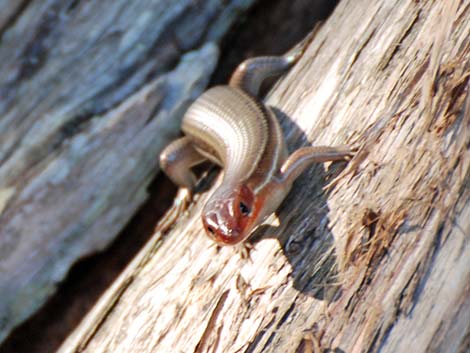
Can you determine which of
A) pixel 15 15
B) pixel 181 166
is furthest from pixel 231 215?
pixel 15 15

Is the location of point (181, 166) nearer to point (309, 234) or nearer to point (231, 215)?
point (231, 215)

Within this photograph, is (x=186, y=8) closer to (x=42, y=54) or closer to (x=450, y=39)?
(x=42, y=54)

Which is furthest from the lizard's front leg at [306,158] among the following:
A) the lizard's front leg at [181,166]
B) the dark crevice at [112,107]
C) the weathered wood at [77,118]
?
the dark crevice at [112,107]

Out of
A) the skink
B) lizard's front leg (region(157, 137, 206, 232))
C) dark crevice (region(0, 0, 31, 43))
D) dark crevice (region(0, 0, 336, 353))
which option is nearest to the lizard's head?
the skink

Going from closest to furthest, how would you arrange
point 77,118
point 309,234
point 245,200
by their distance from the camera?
point 309,234 < point 245,200 < point 77,118

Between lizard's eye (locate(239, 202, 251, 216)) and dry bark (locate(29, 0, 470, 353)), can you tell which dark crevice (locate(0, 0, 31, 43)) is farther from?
lizard's eye (locate(239, 202, 251, 216))

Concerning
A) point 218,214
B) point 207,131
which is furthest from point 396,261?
point 207,131

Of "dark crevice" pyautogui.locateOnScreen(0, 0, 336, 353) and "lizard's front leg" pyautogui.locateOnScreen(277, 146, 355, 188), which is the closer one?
"lizard's front leg" pyautogui.locateOnScreen(277, 146, 355, 188)
